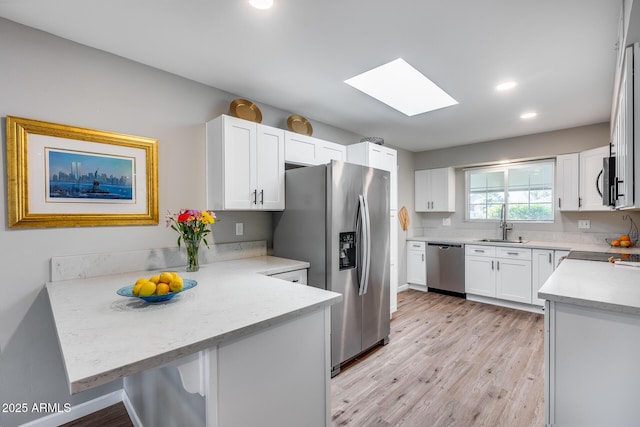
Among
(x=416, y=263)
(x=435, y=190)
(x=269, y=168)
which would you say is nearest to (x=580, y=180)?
(x=435, y=190)

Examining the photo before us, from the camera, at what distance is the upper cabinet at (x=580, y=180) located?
11.5 ft

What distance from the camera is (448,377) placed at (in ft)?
7.84

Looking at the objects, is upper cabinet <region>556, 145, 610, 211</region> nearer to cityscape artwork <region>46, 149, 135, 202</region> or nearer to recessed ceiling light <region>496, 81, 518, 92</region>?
recessed ceiling light <region>496, 81, 518, 92</region>

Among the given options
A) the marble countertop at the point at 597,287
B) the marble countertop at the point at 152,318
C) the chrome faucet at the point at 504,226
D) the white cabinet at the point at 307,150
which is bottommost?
the marble countertop at the point at 152,318

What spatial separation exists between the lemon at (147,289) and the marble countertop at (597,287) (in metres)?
1.89

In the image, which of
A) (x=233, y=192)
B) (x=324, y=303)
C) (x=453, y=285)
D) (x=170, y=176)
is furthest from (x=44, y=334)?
(x=453, y=285)

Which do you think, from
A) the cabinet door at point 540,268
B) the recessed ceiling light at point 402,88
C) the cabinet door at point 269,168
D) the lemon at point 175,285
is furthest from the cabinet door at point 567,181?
the lemon at point 175,285

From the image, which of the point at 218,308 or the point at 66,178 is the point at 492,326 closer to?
the point at 218,308

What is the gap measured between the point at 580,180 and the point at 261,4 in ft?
14.0

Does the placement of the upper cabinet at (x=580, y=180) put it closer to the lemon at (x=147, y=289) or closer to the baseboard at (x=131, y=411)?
the lemon at (x=147, y=289)

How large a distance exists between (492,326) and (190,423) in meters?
3.43

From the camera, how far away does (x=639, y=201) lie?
4.60 ft

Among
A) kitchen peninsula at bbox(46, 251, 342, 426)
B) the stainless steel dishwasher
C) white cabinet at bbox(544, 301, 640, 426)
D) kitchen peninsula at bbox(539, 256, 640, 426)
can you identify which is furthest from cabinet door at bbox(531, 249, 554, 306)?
kitchen peninsula at bbox(46, 251, 342, 426)

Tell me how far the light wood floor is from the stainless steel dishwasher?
0.93 m
